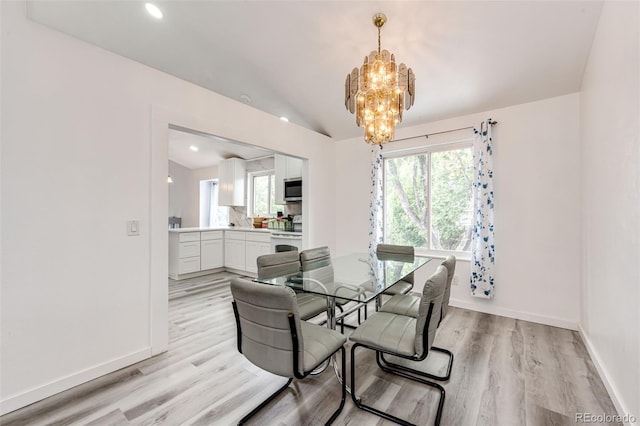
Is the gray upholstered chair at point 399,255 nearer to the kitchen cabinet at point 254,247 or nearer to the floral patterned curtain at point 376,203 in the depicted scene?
the floral patterned curtain at point 376,203

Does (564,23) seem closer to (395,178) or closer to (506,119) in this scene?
(506,119)

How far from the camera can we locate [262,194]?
596 cm

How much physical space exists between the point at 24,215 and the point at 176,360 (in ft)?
4.92

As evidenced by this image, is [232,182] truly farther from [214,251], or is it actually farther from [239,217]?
[214,251]

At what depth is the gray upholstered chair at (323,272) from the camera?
1.84 metres

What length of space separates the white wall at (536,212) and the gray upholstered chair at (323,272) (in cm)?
193

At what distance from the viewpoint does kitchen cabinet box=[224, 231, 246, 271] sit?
513cm

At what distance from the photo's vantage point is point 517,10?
204 cm

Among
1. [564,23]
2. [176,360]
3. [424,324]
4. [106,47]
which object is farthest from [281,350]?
[564,23]

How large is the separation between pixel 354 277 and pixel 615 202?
182 cm

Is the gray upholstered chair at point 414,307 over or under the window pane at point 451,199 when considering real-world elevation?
under

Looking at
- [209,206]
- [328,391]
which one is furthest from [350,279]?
[209,206]

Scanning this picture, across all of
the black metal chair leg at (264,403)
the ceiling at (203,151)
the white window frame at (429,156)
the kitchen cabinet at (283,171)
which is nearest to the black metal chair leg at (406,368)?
the black metal chair leg at (264,403)

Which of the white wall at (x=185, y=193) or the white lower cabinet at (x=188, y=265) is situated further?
the white wall at (x=185, y=193)
